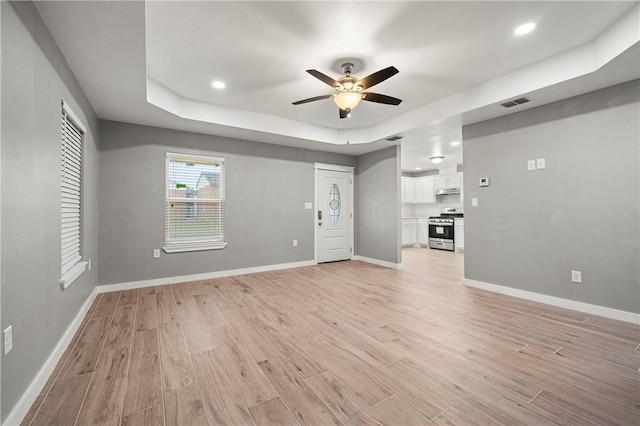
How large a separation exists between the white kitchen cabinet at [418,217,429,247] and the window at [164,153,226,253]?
6545mm

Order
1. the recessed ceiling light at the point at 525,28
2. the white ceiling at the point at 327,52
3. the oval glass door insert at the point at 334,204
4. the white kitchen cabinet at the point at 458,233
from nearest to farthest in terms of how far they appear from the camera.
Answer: the white ceiling at the point at 327,52
the recessed ceiling light at the point at 525,28
the oval glass door insert at the point at 334,204
the white kitchen cabinet at the point at 458,233

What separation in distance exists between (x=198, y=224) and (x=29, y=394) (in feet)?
10.4

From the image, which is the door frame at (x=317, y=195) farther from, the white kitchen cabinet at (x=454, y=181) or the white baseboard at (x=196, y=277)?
the white kitchen cabinet at (x=454, y=181)

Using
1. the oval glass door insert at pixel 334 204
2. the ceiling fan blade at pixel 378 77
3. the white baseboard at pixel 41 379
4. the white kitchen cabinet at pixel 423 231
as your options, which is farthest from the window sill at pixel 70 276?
the white kitchen cabinet at pixel 423 231

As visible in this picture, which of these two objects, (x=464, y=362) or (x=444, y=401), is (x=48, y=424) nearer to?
(x=444, y=401)

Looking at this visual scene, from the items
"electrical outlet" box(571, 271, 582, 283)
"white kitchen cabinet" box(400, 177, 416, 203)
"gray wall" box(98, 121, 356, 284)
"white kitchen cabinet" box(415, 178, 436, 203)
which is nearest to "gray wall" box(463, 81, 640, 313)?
"electrical outlet" box(571, 271, 582, 283)

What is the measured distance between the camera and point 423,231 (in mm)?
8969

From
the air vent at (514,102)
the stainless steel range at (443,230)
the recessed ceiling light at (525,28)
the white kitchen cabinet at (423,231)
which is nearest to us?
the recessed ceiling light at (525,28)

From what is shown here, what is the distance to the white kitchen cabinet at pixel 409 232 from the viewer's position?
29.2ft

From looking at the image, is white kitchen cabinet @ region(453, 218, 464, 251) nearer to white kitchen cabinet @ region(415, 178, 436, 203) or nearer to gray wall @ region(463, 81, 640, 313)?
white kitchen cabinet @ region(415, 178, 436, 203)

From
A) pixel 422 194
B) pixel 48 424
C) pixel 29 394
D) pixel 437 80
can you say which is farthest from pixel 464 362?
pixel 422 194

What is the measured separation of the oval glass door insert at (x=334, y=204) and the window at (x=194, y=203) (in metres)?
2.40

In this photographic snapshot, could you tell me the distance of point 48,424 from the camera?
148 centimetres

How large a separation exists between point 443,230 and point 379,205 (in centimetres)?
331
